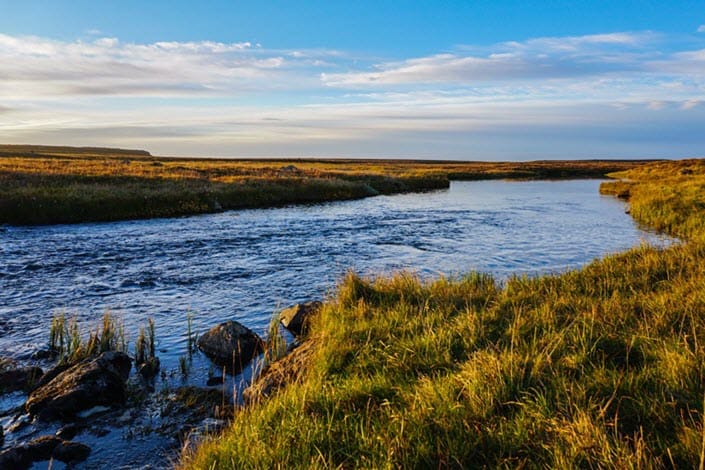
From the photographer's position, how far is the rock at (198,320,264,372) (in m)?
9.02

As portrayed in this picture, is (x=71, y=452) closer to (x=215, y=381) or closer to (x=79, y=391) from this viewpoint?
(x=79, y=391)

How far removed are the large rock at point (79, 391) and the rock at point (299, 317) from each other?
3.57 m

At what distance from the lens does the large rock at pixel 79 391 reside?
7.18m

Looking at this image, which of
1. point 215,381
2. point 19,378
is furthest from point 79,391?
point 215,381

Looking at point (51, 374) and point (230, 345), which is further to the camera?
point (230, 345)

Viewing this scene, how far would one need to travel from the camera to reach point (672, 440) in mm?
3936

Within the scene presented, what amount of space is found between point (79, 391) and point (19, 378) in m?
1.85

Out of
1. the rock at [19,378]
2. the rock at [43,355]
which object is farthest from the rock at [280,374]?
the rock at [43,355]

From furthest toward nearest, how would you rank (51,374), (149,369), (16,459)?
(149,369) < (51,374) < (16,459)

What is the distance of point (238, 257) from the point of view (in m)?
19.5

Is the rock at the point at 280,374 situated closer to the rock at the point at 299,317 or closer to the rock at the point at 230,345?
the rock at the point at 230,345

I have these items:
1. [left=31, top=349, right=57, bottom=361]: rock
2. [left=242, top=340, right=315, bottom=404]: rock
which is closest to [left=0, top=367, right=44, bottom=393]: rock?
[left=31, top=349, right=57, bottom=361]: rock

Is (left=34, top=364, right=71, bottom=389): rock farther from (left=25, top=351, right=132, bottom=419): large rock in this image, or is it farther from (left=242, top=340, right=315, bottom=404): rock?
(left=242, top=340, right=315, bottom=404): rock

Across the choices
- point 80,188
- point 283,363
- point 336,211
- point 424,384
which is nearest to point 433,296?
point 283,363
